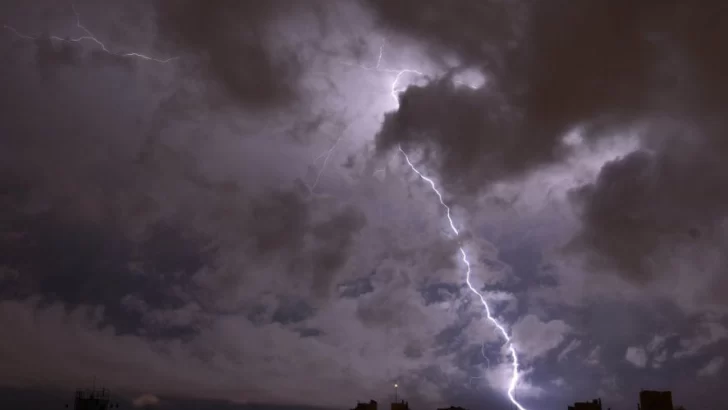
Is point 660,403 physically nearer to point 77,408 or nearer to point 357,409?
point 357,409

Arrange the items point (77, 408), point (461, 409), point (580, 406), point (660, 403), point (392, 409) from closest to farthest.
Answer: point (660, 403)
point (580, 406)
point (392, 409)
point (461, 409)
point (77, 408)

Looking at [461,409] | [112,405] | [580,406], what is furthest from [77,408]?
[580,406]

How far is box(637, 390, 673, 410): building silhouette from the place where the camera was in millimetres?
27422

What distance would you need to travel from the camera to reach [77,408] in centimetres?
4297

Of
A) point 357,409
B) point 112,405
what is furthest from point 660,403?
point 112,405

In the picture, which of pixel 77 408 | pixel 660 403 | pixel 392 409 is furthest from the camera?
pixel 77 408

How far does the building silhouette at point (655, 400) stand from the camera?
Answer: 90.0 feet

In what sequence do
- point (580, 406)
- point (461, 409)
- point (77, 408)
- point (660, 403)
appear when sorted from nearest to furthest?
point (660, 403)
point (580, 406)
point (461, 409)
point (77, 408)

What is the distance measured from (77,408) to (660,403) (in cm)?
3667

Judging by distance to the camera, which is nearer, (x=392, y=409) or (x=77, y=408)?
(x=392, y=409)

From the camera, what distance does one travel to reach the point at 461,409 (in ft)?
126

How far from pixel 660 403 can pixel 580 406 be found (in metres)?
3.53

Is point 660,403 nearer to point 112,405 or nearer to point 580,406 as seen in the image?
point 580,406

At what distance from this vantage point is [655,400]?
2761cm
